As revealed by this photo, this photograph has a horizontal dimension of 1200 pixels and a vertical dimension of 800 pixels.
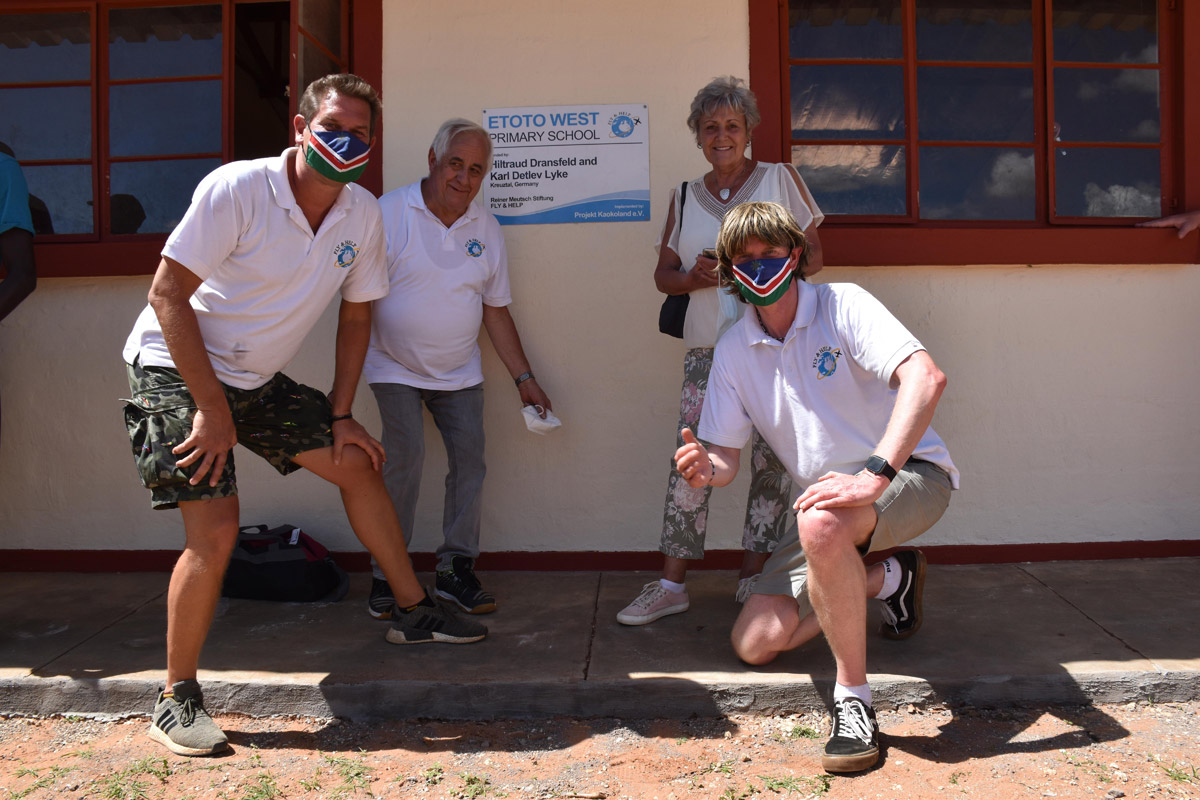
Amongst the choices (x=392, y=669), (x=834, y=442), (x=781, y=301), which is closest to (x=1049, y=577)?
(x=834, y=442)

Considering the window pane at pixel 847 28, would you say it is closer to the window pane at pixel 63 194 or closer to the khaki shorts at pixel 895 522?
the khaki shorts at pixel 895 522

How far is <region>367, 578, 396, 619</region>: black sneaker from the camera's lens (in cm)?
371

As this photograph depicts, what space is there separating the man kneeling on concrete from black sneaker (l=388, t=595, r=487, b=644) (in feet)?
3.35

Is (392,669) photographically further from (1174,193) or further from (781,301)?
(1174,193)

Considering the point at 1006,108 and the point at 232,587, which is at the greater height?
the point at 1006,108

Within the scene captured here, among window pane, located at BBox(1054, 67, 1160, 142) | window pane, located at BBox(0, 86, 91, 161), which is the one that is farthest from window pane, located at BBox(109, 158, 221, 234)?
window pane, located at BBox(1054, 67, 1160, 142)

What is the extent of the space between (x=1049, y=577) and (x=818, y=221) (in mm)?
1910

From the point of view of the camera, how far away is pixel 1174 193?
4.40 metres

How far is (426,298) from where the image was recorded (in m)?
3.81

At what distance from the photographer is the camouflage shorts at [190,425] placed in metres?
2.77

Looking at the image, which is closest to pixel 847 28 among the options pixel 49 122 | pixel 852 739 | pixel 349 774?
pixel 852 739

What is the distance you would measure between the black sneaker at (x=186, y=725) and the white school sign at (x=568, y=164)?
247 centimetres

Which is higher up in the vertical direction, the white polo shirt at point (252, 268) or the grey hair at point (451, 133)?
the grey hair at point (451, 133)

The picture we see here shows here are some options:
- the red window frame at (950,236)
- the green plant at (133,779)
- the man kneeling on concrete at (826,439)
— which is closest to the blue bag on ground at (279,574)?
the green plant at (133,779)
